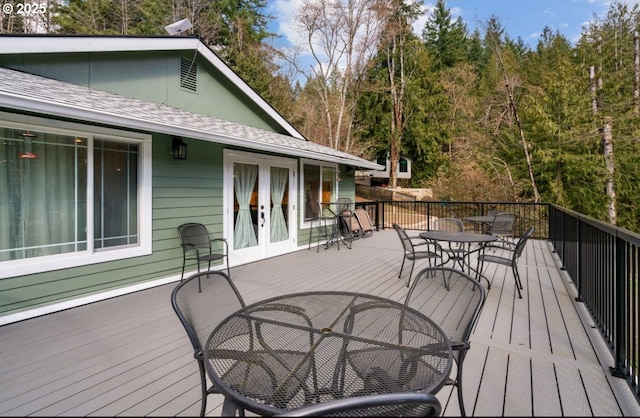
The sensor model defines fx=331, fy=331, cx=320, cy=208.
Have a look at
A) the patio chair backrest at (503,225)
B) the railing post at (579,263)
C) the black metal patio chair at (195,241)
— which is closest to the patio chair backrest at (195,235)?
the black metal patio chair at (195,241)

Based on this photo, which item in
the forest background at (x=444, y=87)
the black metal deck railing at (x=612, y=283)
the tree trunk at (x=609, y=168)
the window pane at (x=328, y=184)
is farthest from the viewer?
the forest background at (x=444, y=87)

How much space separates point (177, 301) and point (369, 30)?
1719cm

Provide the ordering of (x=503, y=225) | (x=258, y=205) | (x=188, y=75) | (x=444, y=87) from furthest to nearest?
(x=444, y=87) → (x=503, y=225) → (x=258, y=205) → (x=188, y=75)

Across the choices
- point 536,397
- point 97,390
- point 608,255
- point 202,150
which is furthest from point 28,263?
point 608,255

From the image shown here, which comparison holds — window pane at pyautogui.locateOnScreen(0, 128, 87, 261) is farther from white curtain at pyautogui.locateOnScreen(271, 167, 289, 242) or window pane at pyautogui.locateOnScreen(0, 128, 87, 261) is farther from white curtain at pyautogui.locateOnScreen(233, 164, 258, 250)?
white curtain at pyautogui.locateOnScreen(271, 167, 289, 242)

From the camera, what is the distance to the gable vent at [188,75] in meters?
5.78

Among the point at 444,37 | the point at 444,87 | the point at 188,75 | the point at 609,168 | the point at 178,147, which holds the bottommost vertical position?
the point at 178,147

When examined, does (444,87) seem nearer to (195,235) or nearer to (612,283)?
(195,235)

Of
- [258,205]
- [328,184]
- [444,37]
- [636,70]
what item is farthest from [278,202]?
[444,37]

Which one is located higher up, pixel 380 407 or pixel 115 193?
pixel 115 193

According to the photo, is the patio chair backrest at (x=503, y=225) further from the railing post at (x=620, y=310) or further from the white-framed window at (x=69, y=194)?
the white-framed window at (x=69, y=194)

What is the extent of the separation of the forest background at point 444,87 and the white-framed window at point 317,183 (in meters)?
8.08

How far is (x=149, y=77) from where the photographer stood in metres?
5.32

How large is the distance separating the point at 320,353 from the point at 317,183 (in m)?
6.46
